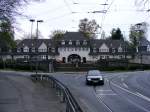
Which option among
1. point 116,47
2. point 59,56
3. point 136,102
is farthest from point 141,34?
point 136,102

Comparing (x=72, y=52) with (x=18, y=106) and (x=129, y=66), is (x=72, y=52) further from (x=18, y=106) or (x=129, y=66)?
(x=18, y=106)

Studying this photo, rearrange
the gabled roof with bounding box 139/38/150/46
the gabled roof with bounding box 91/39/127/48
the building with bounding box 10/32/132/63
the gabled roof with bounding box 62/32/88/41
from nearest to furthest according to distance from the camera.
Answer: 1. the gabled roof with bounding box 62/32/88/41
2. the building with bounding box 10/32/132/63
3. the gabled roof with bounding box 91/39/127/48
4. the gabled roof with bounding box 139/38/150/46

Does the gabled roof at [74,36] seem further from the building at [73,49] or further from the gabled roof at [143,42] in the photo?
the gabled roof at [143,42]

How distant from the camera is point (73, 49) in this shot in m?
123

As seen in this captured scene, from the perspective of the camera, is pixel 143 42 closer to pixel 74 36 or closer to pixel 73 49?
pixel 73 49

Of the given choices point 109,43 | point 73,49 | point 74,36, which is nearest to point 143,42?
point 109,43

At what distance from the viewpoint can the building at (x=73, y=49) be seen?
122 meters

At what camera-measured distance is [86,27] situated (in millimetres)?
131625

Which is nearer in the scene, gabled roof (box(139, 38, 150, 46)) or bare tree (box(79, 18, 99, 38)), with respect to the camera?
bare tree (box(79, 18, 99, 38))

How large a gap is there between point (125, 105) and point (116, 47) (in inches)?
4148

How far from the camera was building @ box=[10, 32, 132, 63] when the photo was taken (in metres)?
122

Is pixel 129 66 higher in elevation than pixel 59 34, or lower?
lower

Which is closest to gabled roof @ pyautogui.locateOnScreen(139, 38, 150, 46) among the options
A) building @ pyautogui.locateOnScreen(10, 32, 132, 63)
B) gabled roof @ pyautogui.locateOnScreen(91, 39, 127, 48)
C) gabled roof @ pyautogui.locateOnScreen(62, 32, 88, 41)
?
building @ pyautogui.locateOnScreen(10, 32, 132, 63)

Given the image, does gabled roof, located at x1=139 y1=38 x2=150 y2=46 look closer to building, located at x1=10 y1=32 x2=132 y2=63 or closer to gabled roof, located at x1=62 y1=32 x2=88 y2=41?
building, located at x1=10 y1=32 x2=132 y2=63
